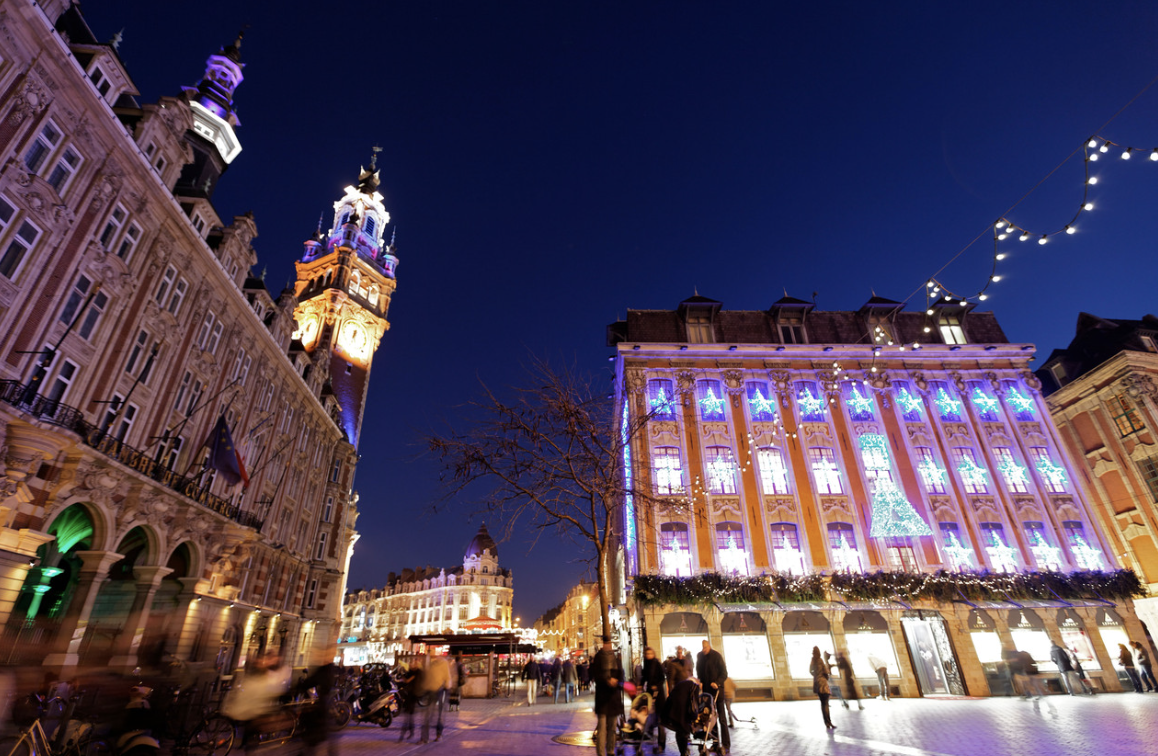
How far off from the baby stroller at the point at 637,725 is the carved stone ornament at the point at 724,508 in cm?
1597

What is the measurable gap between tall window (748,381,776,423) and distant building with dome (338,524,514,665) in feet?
274

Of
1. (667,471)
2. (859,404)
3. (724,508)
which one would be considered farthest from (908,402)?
(667,471)

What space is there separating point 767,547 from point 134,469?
25.7 m

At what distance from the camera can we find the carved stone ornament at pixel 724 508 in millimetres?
26234

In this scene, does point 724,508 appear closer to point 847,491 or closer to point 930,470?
point 847,491

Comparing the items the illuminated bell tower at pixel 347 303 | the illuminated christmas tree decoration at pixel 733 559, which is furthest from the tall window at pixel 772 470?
the illuminated bell tower at pixel 347 303

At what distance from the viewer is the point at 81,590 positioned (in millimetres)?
18109

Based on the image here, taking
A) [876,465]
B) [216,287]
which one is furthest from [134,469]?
[876,465]

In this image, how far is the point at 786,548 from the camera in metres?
25.7

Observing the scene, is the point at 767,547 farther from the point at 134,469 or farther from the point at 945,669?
the point at 134,469

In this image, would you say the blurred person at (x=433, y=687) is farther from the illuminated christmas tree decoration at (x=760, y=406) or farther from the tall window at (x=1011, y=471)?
the tall window at (x=1011, y=471)

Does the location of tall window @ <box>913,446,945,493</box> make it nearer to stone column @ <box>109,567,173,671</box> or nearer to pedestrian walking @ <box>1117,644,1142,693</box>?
pedestrian walking @ <box>1117,644,1142,693</box>

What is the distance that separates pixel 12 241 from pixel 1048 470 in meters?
43.7

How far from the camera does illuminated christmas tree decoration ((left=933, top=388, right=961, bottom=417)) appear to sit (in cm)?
2964
